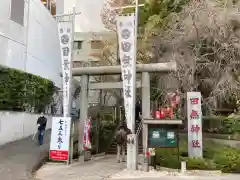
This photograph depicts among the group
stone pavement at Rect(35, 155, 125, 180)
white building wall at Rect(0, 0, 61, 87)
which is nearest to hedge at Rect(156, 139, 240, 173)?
stone pavement at Rect(35, 155, 125, 180)

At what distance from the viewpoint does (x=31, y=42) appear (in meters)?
23.2

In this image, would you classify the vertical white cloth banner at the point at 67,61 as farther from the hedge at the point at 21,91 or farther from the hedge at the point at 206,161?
the hedge at the point at 206,161

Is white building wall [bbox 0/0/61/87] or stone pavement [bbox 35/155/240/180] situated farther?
white building wall [bbox 0/0/61/87]

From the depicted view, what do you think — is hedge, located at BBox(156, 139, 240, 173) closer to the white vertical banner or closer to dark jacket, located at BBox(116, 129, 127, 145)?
dark jacket, located at BBox(116, 129, 127, 145)

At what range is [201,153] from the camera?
1473 centimetres

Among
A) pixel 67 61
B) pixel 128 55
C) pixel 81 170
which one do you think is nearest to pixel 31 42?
pixel 67 61

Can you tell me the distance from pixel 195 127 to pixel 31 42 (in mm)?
12827

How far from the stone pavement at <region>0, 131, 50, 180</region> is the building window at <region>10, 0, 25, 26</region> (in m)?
6.82

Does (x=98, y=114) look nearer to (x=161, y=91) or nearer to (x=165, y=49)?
(x=161, y=91)

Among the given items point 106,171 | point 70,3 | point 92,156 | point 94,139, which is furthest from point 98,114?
point 70,3

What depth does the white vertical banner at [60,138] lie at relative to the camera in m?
15.5

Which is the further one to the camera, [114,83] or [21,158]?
[114,83]

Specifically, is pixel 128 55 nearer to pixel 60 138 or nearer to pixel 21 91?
pixel 60 138

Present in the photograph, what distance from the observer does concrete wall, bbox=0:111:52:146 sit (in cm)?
1803
